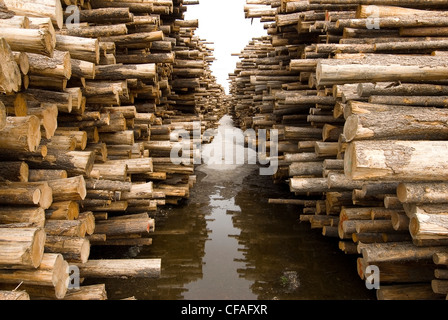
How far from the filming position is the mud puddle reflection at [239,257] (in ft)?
15.8

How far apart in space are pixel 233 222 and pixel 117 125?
10.8 ft

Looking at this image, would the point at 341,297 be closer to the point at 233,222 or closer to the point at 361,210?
the point at 361,210

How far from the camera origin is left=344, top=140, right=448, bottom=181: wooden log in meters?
3.35

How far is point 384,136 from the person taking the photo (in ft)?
11.7

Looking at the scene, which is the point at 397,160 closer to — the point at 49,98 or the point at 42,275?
the point at 42,275

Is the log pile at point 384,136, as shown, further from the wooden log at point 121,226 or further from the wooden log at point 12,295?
the wooden log at point 12,295

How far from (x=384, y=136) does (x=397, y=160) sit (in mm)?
321

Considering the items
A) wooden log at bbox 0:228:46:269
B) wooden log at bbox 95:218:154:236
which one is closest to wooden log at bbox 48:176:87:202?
wooden log at bbox 0:228:46:269

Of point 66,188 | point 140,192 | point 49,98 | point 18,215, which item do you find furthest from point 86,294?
point 140,192

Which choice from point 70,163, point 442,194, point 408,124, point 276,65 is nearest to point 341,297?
point 442,194

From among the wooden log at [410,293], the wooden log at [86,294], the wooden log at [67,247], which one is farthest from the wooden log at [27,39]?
the wooden log at [410,293]

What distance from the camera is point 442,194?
3.52 metres

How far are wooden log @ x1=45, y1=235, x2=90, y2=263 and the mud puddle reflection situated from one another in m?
1.18

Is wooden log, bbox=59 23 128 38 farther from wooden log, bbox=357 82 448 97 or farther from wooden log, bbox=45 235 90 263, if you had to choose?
wooden log, bbox=357 82 448 97
